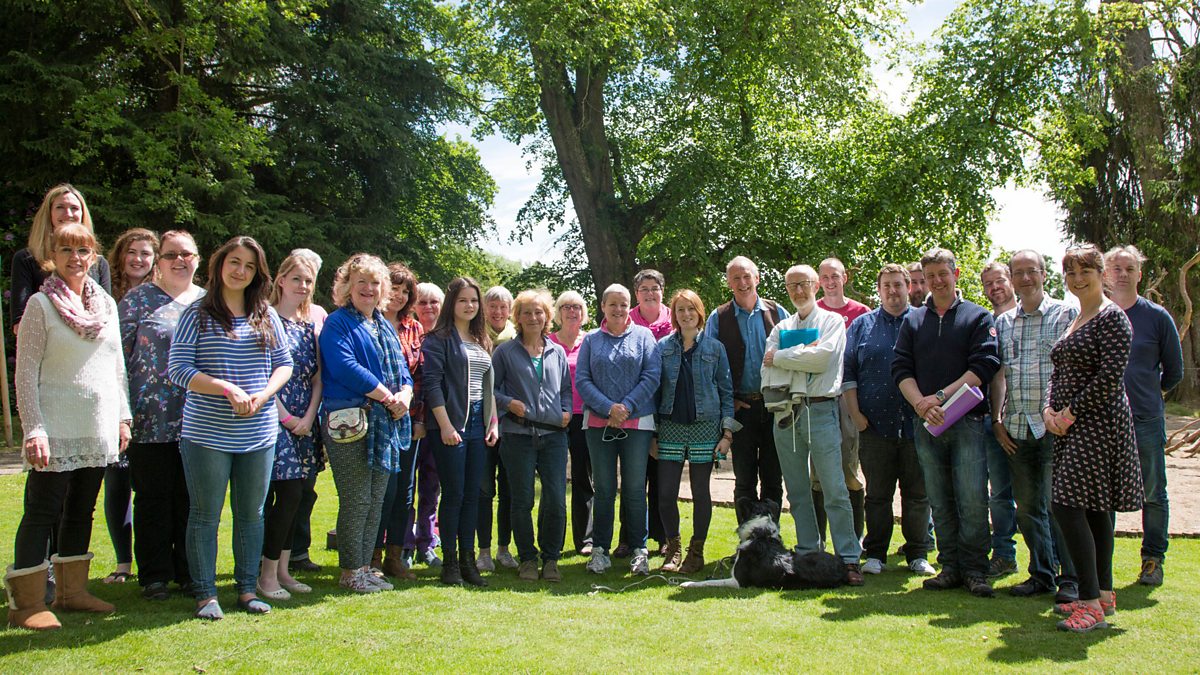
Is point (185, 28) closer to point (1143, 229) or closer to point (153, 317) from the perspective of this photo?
point (153, 317)

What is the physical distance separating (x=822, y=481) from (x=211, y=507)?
3.58 metres

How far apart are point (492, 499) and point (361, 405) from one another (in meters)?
1.35

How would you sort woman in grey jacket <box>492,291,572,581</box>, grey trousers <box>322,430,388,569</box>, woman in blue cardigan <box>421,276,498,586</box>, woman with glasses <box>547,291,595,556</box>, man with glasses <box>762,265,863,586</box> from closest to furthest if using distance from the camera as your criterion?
grey trousers <box>322,430,388,569</box> < woman in blue cardigan <box>421,276,498,586</box> < man with glasses <box>762,265,863,586</box> < woman in grey jacket <box>492,291,572,581</box> < woman with glasses <box>547,291,595,556</box>

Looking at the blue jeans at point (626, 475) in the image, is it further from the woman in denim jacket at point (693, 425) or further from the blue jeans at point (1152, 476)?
the blue jeans at point (1152, 476)

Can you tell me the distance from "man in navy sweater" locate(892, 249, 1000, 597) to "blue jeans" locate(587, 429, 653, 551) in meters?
1.74

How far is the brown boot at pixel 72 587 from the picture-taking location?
4.39m

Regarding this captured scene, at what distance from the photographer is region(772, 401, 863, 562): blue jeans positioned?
5.60 metres

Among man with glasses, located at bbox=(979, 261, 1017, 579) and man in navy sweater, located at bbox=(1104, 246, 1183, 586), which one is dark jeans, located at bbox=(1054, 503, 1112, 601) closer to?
man with glasses, located at bbox=(979, 261, 1017, 579)

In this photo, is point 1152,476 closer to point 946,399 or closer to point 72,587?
point 946,399

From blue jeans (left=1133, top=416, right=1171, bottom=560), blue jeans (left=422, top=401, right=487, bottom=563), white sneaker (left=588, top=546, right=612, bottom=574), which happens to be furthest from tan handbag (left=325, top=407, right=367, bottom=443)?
blue jeans (left=1133, top=416, right=1171, bottom=560)

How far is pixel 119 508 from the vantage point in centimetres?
514

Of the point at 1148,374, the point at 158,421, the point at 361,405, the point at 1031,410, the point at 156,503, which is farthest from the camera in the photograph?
the point at 1148,374

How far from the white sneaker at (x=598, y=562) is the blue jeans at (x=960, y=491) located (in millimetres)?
2129

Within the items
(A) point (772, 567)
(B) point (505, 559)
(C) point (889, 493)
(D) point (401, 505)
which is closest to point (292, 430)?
(D) point (401, 505)
